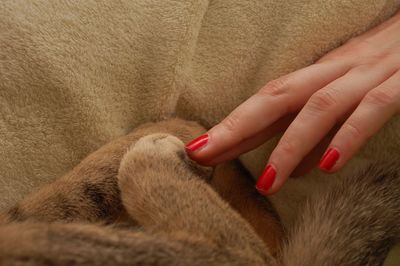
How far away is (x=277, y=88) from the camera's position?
1064 mm

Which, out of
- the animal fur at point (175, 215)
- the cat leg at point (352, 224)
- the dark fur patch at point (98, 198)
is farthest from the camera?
the dark fur patch at point (98, 198)

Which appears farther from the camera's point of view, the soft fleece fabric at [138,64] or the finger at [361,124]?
the soft fleece fabric at [138,64]

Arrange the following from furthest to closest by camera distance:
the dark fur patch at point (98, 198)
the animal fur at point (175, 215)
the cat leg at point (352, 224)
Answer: the dark fur patch at point (98, 198) → the cat leg at point (352, 224) → the animal fur at point (175, 215)

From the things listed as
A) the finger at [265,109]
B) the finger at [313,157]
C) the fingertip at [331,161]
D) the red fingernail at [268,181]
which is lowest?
the finger at [313,157]

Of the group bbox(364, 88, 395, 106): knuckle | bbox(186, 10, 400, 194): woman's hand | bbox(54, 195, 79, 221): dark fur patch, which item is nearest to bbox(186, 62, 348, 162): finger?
bbox(186, 10, 400, 194): woman's hand

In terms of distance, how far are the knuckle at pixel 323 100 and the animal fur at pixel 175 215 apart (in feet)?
0.53

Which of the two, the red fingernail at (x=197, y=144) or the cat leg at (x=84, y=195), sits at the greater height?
the red fingernail at (x=197, y=144)

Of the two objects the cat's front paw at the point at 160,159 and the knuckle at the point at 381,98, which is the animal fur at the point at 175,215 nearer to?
the cat's front paw at the point at 160,159

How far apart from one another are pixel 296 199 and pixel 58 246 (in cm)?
63

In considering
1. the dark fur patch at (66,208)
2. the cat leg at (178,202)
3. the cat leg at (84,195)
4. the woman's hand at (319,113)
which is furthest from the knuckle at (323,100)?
the dark fur patch at (66,208)

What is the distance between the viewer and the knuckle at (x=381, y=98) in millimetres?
988

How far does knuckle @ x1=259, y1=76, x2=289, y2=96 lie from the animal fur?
20cm

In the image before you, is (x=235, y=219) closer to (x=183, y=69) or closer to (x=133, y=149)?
(x=133, y=149)

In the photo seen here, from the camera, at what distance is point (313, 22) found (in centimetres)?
117
